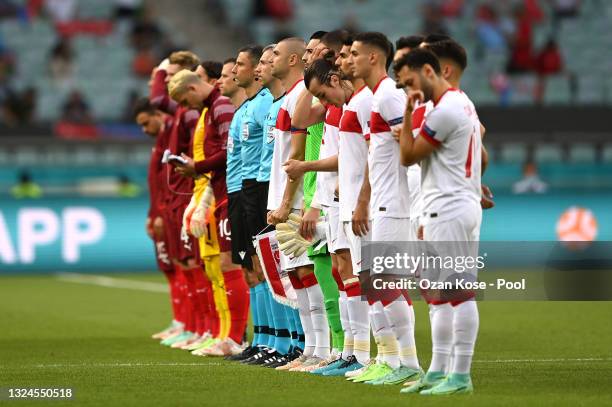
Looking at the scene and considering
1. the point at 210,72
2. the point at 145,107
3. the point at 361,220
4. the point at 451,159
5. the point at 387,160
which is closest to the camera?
the point at 451,159

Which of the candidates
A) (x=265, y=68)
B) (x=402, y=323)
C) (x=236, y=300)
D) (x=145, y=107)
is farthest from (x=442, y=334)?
(x=145, y=107)

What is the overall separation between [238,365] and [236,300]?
1104 millimetres

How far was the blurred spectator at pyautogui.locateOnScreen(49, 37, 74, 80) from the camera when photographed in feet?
95.4

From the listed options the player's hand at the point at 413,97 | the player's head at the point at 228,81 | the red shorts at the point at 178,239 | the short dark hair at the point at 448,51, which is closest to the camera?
the player's hand at the point at 413,97

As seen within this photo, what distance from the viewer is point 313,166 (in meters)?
9.84

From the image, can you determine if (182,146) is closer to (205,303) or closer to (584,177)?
(205,303)

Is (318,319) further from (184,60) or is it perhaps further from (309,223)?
(184,60)

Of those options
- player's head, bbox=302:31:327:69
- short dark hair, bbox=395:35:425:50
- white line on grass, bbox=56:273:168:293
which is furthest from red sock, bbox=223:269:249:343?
white line on grass, bbox=56:273:168:293

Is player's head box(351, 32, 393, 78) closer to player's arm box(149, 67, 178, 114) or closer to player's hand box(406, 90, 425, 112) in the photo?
player's hand box(406, 90, 425, 112)

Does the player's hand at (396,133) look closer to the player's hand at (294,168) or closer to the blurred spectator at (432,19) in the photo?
the player's hand at (294,168)

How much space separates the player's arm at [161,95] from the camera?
574 inches

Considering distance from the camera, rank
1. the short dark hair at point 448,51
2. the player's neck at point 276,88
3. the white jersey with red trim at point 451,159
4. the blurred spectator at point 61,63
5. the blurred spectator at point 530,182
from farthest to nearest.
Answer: the blurred spectator at point 61,63
the blurred spectator at point 530,182
the player's neck at point 276,88
the short dark hair at point 448,51
the white jersey with red trim at point 451,159

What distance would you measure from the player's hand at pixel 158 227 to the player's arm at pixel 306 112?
487cm

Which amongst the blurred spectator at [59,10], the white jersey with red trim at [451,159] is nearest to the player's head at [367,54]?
the white jersey with red trim at [451,159]
